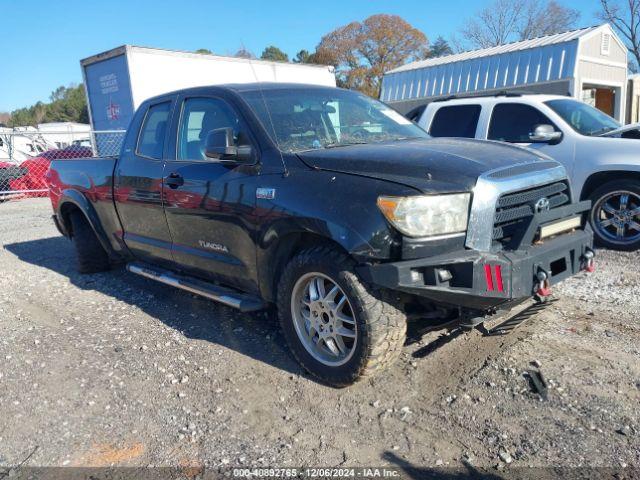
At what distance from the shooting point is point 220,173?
3.95 meters

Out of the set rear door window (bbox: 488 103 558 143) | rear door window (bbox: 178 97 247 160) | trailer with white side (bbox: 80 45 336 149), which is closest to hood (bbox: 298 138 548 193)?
rear door window (bbox: 178 97 247 160)

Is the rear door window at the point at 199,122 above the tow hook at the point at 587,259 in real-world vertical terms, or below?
above

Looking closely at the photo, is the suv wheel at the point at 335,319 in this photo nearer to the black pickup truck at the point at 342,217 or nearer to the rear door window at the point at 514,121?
the black pickup truck at the point at 342,217

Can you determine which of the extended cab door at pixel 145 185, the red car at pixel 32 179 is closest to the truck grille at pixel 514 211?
the extended cab door at pixel 145 185

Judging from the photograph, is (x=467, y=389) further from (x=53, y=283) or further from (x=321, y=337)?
(x=53, y=283)

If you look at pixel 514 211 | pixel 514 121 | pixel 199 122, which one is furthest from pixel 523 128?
pixel 199 122

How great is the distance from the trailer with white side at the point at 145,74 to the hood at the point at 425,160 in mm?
10174

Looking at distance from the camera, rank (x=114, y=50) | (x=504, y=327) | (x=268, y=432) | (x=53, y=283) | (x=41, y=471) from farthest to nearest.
Result: (x=114, y=50)
(x=53, y=283)
(x=504, y=327)
(x=268, y=432)
(x=41, y=471)

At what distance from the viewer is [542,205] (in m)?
3.38

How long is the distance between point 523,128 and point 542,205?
13.0 ft

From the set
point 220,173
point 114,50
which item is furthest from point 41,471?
point 114,50

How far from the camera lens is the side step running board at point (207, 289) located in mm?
3871

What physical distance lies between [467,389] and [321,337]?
0.95 m

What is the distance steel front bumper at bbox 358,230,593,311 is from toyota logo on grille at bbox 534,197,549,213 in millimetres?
426
